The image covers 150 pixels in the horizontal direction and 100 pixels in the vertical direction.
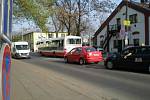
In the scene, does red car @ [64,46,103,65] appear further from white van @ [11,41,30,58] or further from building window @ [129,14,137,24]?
building window @ [129,14,137,24]

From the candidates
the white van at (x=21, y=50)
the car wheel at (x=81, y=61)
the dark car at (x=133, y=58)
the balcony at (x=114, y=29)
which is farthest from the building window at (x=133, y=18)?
the dark car at (x=133, y=58)

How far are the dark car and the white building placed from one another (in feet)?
69.5

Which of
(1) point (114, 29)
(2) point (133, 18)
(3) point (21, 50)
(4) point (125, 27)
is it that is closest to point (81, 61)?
(3) point (21, 50)

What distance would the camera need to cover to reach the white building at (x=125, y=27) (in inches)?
1849

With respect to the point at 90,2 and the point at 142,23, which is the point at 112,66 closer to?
the point at 142,23

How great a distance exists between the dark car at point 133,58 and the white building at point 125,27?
835 inches

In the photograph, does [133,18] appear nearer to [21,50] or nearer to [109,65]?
[21,50]

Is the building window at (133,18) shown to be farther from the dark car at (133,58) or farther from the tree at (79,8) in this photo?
the dark car at (133,58)

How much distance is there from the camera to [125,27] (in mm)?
43344

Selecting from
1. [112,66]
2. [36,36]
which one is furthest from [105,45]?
[36,36]

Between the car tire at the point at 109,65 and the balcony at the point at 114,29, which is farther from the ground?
the balcony at the point at 114,29

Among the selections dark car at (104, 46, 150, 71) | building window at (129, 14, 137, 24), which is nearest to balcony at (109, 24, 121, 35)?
building window at (129, 14, 137, 24)

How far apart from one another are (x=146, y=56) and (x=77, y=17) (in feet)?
132

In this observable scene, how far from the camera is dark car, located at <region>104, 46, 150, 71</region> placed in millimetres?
17562
